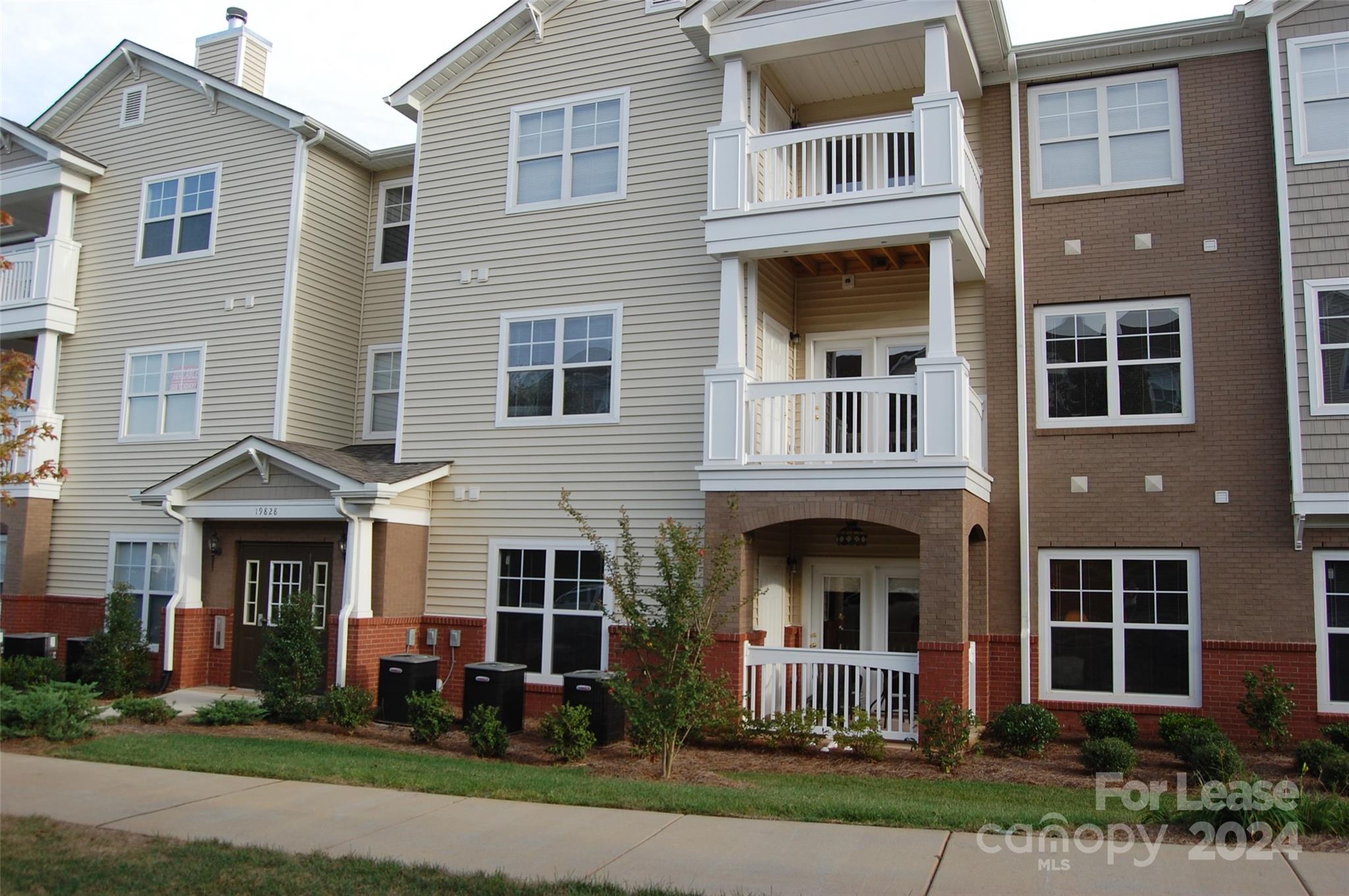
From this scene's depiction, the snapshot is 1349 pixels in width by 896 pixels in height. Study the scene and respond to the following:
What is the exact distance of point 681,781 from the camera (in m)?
10.6

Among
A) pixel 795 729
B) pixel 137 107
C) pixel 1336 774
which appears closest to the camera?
pixel 1336 774

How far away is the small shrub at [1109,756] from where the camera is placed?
10.9m

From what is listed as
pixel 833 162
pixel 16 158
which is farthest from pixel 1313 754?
pixel 16 158

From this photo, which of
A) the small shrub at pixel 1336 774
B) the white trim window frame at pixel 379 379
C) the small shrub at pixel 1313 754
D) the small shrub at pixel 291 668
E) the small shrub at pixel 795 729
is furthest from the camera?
the white trim window frame at pixel 379 379

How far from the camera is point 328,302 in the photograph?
18.4 m

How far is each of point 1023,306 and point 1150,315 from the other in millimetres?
1564

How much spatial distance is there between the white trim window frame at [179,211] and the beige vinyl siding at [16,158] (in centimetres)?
254

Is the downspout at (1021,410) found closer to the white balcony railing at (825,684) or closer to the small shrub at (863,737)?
the white balcony railing at (825,684)

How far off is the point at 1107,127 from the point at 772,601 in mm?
7735

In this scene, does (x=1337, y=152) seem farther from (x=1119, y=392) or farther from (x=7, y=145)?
(x=7, y=145)

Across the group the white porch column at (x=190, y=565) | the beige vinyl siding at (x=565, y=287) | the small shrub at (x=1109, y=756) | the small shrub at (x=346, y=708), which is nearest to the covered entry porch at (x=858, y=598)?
the small shrub at (x=1109, y=756)

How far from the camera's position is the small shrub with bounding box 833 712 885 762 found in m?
11.8

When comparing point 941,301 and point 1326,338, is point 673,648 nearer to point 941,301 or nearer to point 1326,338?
point 941,301

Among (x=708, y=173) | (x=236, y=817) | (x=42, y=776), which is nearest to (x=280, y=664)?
(x=42, y=776)
